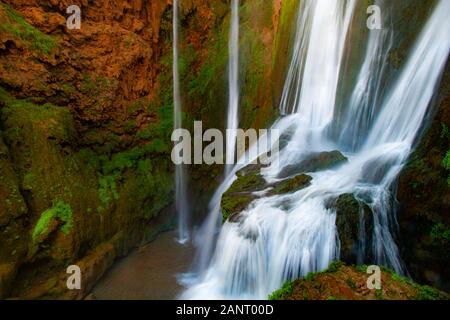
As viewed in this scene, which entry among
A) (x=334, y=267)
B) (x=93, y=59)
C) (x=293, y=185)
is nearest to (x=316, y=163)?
(x=293, y=185)

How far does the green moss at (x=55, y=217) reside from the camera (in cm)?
646

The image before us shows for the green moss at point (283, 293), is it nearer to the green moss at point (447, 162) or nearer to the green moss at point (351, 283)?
the green moss at point (351, 283)

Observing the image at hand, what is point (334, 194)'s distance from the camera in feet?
19.2

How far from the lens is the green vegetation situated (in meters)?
7.06

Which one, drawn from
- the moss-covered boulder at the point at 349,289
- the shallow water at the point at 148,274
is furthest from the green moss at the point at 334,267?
the shallow water at the point at 148,274

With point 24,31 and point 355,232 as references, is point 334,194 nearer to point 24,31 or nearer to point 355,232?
point 355,232

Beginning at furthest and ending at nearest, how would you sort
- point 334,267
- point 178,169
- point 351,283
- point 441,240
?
point 178,169 → point 441,240 → point 334,267 → point 351,283

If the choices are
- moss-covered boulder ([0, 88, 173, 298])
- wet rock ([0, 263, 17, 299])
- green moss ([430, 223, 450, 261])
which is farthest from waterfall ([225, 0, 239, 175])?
green moss ([430, 223, 450, 261])

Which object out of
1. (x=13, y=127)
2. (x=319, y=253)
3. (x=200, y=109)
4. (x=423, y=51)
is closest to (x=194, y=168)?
(x=200, y=109)

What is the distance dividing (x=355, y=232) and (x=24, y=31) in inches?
314

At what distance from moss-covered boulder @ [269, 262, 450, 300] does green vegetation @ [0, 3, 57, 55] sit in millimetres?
7396

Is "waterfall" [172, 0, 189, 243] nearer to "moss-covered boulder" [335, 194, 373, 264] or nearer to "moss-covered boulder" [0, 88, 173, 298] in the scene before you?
"moss-covered boulder" [0, 88, 173, 298]

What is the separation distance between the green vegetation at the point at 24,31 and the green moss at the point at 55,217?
11.9 ft

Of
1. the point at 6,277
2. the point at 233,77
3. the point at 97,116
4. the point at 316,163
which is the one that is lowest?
the point at 6,277
